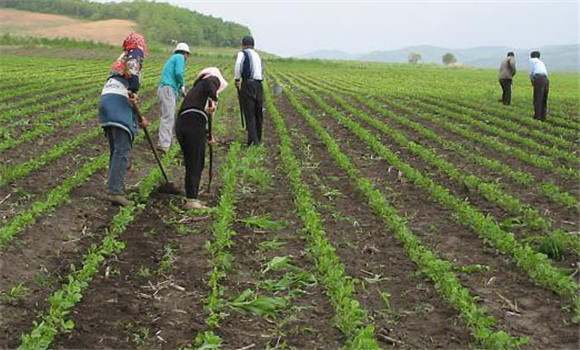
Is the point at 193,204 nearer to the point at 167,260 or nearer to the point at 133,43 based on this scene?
the point at 167,260

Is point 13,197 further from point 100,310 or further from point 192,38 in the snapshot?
point 192,38

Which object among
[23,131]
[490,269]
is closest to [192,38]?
[23,131]

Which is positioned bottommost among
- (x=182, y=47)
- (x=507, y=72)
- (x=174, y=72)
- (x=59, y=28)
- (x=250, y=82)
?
(x=507, y=72)

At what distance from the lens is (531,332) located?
4.06m

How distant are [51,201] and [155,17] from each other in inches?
3923

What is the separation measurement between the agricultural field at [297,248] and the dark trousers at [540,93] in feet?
11.4

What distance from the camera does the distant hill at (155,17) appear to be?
96.6 metres

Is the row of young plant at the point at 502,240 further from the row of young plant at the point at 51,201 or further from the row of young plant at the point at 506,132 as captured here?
the row of young plant at the point at 51,201

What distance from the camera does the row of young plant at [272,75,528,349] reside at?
374cm

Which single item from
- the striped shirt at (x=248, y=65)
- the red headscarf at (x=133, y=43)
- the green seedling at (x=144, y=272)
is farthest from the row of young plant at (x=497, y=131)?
the green seedling at (x=144, y=272)

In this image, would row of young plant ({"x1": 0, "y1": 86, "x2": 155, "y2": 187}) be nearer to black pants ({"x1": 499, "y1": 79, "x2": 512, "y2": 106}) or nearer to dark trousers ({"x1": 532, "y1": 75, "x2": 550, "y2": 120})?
dark trousers ({"x1": 532, "y1": 75, "x2": 550, "y2": 120})

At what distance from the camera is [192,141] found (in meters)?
6.65

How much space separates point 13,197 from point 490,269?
195 inches

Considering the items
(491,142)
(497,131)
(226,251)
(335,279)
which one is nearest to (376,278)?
(335,279)
